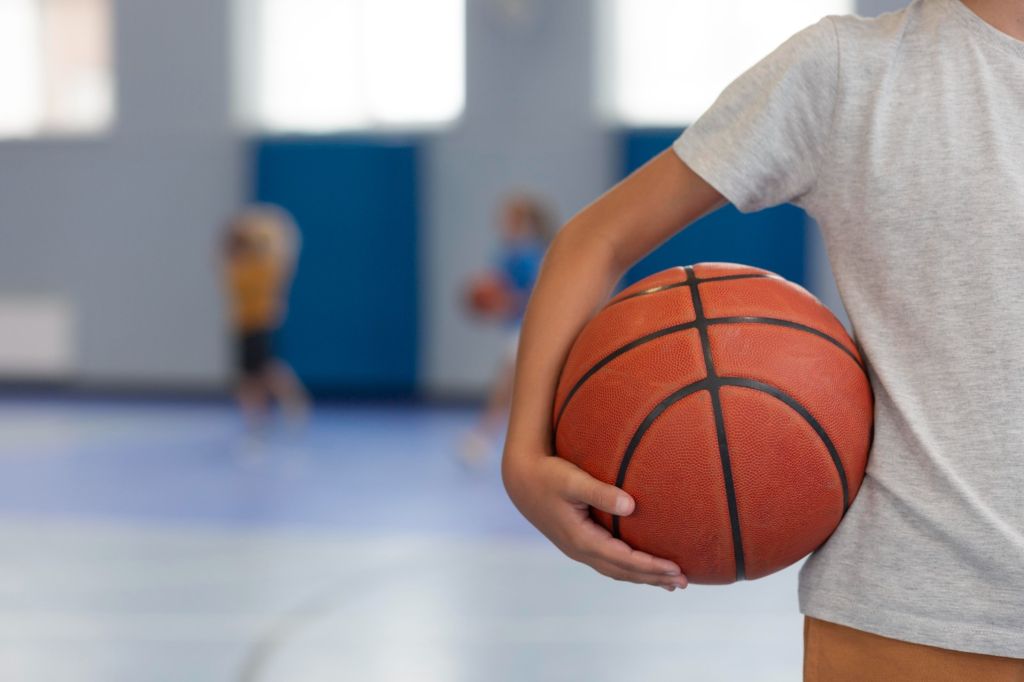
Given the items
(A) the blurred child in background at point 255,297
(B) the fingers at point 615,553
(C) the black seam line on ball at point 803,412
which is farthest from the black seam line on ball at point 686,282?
(A) the blurred child in background at point 255,297

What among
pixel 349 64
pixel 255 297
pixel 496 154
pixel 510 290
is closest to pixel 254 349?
pixel 255 297

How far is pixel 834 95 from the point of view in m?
1.05

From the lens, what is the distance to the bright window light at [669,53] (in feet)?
27.0

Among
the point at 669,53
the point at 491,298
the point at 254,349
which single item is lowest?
the point at 254,349

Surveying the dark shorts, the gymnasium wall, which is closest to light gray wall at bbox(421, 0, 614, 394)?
the gymnasium wall

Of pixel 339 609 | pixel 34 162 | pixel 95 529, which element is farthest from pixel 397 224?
pixel 339 609

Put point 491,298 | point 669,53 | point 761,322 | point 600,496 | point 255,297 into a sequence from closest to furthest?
point 600,496 < point 761,322 < point 491,298 < point 255,297 < point 669,53

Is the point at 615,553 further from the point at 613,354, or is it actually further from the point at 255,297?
the point at 255,297

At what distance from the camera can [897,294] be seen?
1.02m

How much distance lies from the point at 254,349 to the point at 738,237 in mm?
3405

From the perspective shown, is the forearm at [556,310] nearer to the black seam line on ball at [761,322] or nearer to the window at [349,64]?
the black seam line on ball at [761,322]

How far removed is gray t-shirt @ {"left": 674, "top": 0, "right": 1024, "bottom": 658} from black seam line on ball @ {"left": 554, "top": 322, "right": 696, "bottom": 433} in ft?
0.43

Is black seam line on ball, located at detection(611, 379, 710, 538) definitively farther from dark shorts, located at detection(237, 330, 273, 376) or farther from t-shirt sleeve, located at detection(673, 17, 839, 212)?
dark shorts, located at detection(237, 330, 273, 376)

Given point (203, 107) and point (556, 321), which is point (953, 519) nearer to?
point (556, 321)
